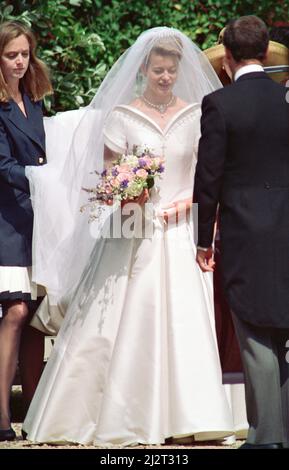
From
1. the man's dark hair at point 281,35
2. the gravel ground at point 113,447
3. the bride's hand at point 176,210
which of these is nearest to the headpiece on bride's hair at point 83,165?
the bride's hand at point 176,210

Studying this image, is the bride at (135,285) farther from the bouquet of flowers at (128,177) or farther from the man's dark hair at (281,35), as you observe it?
the man's dark hair at (281,35)

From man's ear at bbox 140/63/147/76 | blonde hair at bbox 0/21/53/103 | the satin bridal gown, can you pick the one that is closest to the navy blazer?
blonde hair at bbox 0/21/53/103

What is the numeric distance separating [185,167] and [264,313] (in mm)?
1133

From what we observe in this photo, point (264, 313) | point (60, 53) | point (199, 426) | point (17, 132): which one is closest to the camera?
point (264, 313)

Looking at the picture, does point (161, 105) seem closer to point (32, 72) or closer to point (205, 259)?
point (32, 72)

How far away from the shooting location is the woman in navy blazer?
741 cm

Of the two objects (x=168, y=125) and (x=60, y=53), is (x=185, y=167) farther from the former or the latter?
(x=60, y=53)

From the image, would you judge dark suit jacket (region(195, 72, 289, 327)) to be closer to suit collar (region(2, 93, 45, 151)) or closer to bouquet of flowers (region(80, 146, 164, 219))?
bouquet of flowers (region(80, 146, 164, 219))

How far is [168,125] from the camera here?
7121 mm

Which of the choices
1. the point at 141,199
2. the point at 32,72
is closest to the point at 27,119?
the point at 32,72

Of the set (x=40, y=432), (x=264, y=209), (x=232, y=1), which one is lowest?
(x=40, y=432)

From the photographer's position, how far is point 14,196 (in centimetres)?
749

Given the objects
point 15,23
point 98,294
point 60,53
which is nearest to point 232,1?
point 60,53

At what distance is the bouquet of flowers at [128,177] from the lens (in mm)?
6883
